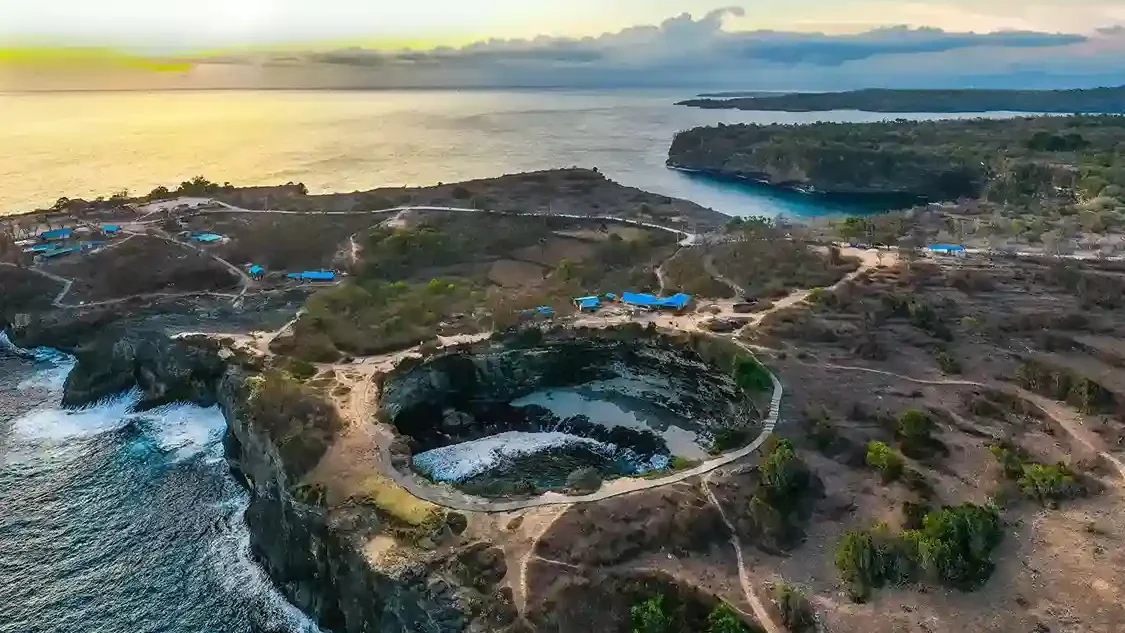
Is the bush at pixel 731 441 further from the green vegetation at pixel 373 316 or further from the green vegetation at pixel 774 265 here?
the green vegetation at pixel 373 316

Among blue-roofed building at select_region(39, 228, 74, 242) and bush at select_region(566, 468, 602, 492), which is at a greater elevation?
bush at select_region(566, 468, 602, 492)

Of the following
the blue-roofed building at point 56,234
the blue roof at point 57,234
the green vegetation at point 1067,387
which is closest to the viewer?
the green vegetation at point 1067,387

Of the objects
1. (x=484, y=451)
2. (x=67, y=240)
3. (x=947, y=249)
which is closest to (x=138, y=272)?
(x=67, y=240)

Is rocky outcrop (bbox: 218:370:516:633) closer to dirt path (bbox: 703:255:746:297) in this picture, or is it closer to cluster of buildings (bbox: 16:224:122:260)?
dirt path (bbox: 703:255:746:297)

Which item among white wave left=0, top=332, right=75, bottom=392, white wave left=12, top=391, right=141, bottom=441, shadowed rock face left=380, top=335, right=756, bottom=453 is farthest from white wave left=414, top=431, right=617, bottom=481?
A: white wave left=0, top=332, right=75, bottom=392

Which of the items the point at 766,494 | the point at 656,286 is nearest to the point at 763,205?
the point at 656,286

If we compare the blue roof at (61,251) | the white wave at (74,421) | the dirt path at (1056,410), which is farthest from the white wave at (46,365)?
the dirt path at (1056,410)
